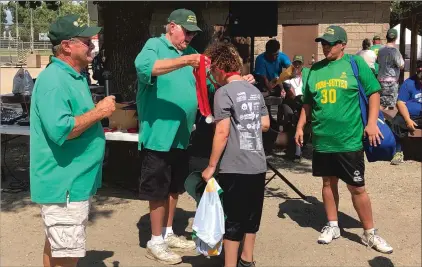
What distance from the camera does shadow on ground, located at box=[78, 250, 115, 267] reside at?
4.08m

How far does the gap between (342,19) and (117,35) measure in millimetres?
12323

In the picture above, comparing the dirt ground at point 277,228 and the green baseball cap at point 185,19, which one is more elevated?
the green baseball cap at point 185,19

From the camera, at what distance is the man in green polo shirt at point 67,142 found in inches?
109

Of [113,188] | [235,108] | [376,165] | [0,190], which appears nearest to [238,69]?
[235,108]

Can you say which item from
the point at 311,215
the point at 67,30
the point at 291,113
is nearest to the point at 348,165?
the point at 311,215

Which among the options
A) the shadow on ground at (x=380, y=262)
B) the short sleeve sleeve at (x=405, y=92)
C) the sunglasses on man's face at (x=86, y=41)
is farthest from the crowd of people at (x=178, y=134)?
the short sleeve sleeve at (x=405, y=92)

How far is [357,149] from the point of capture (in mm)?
4309

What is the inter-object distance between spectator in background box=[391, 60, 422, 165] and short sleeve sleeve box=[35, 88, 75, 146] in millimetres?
5475

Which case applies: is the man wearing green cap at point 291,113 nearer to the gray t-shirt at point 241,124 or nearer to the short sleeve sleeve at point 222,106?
the gray t-shirt at point 241,124

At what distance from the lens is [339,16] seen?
58.6 ft

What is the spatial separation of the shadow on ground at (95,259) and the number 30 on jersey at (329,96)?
82.0 inches

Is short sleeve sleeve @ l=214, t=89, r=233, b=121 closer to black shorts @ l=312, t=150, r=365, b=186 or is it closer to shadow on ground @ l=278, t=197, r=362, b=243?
black shorts @ l=312, t=150, r=365, b=186

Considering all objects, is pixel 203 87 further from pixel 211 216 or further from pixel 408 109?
pixel 408 109

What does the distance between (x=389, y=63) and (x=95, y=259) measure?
822 cm
